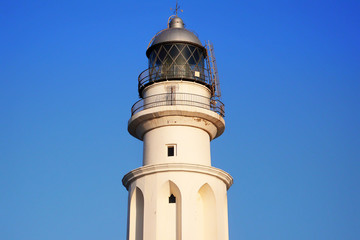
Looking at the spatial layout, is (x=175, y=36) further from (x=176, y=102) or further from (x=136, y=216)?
(x=136, y=216)

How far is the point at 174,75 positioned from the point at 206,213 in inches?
279

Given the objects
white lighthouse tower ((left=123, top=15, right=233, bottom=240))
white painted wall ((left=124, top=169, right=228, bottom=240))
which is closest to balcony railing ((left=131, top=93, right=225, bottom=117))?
white lighthouse tower ((left=123, top=15, right=233, bottom=240))

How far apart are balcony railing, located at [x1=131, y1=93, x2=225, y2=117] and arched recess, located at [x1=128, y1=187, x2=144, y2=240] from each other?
429 centimetres

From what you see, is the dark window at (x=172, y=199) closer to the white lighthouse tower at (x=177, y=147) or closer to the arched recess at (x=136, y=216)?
the white lighthouse tower at (x=177, y=147)

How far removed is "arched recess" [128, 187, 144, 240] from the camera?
28.5 metres

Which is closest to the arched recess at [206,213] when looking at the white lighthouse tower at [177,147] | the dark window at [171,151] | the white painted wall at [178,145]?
the white lighthouse tower at [177,147]

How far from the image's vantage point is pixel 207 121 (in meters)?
30.0

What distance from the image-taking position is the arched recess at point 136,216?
93.4ft

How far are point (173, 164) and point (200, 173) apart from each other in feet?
4.61

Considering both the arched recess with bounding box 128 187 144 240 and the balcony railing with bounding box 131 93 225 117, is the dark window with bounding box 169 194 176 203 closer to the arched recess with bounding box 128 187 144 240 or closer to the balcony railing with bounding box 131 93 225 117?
the arched recess with bounding box 128 187 144 240

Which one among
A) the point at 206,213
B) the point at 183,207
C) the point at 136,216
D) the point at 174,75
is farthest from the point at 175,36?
the point at 136,216

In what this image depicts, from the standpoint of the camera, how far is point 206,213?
94.1ft

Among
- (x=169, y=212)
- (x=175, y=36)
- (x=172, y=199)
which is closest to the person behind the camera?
(x=169, y=212)

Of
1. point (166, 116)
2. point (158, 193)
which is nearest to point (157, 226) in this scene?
point (158, 193)
